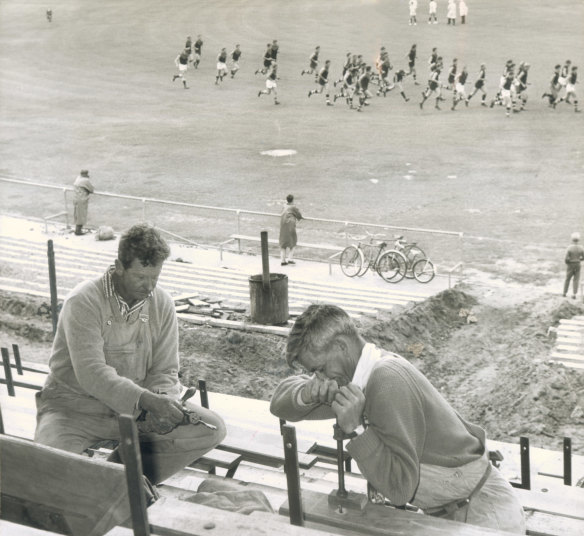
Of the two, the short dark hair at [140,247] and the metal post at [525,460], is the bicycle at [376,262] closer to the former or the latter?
the metal post at [525,460]

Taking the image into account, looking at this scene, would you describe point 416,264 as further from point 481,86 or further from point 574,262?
point 481,86

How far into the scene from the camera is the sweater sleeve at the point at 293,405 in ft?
12.3

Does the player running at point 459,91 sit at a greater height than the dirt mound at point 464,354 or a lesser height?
greater

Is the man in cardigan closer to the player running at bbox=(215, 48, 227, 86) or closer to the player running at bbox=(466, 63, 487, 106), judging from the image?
the player running at bbox=(466, 63, 487, 106)

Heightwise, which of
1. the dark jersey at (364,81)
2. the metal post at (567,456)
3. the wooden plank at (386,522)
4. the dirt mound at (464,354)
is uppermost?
the wooden plank at (386,522)

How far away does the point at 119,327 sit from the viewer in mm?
4492

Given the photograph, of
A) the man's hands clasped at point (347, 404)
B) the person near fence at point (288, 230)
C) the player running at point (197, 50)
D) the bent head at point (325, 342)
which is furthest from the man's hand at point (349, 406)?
the player running at point (197, 50)

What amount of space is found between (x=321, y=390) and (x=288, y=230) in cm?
1422

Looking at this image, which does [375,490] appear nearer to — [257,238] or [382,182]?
[257,238]

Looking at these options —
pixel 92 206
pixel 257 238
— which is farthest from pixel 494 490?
pixel 92 206

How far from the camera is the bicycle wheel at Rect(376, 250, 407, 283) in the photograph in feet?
55.3

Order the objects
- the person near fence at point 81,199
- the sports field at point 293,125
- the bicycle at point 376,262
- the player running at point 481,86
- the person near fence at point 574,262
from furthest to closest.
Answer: the player running at point 481,86 < the sports field at point 293,125 < the person near fence at point 81,199 < the bicycle at point 376,262 < the person near fence at point 574,262

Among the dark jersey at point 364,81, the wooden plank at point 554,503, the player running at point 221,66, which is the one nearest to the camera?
the wooden plank at point 554,503

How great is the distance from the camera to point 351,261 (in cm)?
1728
